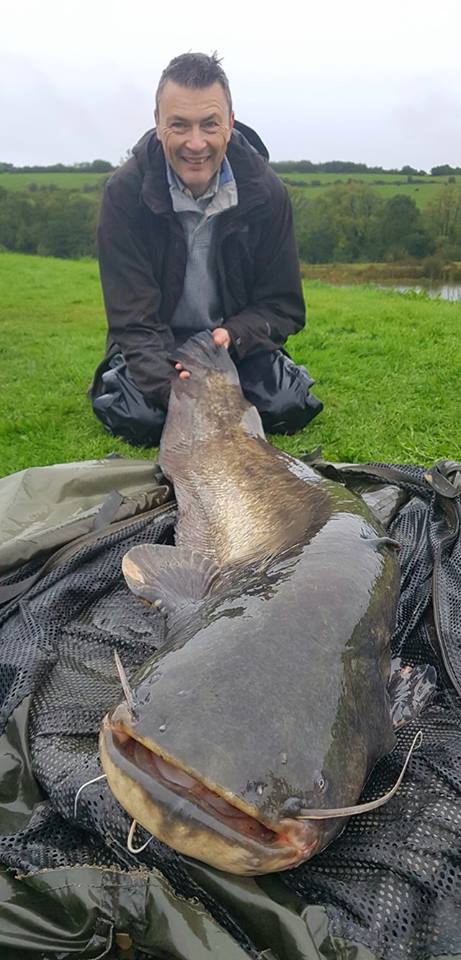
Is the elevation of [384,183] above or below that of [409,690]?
above

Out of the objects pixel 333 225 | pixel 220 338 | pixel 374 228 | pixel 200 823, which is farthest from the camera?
pixel 374 228

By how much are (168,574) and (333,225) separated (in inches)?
1217

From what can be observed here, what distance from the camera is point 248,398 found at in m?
4.41

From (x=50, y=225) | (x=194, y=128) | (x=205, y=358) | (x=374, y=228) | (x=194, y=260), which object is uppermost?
(x=374, y=228)

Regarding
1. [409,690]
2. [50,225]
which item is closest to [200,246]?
[409,690]

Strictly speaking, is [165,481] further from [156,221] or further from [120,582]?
[156,221]

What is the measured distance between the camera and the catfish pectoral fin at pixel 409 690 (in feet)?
5.91

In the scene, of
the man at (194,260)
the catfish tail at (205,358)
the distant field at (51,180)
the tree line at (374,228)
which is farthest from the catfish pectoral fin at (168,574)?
the distant field at (51,180)

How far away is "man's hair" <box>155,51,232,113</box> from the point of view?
11.5ft

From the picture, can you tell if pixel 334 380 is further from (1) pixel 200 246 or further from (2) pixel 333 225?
(2) pixel 333 225

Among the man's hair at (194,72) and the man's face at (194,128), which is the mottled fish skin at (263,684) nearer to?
the man's face at (194,128)

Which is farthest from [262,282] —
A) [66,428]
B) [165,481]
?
[165,481]

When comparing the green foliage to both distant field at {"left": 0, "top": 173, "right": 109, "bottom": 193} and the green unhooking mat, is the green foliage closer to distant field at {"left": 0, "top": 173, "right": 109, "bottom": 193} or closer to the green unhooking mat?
distant field at {"left": 0, "top": 173, "right": 109, "bottom": 193}

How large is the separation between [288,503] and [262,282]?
2.34 metres
